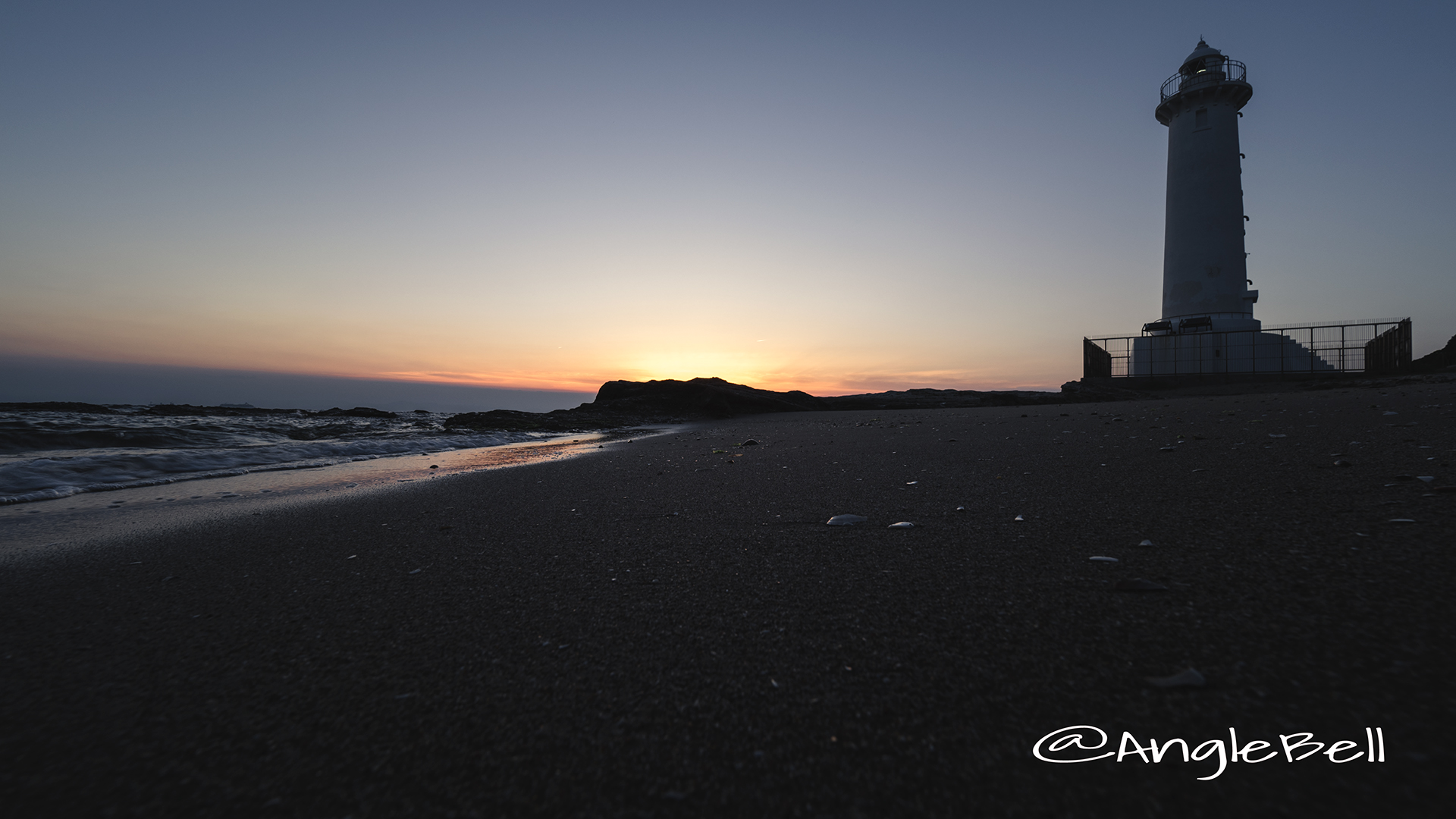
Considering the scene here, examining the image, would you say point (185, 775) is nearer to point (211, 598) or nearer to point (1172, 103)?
point (211, 598)

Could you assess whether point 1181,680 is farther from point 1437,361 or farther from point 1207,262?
point 1207,262

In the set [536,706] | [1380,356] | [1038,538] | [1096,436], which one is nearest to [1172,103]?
[1380,356]

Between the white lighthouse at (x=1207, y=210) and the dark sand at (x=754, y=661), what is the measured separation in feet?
93.3

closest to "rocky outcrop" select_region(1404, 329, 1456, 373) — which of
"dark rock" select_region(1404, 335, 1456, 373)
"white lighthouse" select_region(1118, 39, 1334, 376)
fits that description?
"dark rock" select_region(1404, 335, 1456, 373)

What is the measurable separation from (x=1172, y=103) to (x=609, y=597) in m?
35.6

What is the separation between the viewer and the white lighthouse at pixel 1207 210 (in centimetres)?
2409

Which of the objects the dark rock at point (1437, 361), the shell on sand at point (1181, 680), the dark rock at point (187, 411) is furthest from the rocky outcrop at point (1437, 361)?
the dark rock at point (187, 411)

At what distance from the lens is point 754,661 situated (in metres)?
1.38

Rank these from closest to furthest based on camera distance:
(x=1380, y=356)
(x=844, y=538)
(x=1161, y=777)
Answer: (x=1161, y=777), (x=844, y=538), (x=1380, y=356)

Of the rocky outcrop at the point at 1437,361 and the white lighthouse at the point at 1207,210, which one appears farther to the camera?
the white lighthouse at the point at 1207,210

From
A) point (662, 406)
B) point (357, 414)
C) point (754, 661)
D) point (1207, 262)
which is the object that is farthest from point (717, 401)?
point (1207, 262)

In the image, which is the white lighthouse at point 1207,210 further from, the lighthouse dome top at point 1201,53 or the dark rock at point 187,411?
the dark rock at point 187,411

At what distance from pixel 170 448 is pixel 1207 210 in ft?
114

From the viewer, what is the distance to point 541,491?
4.16 metres
